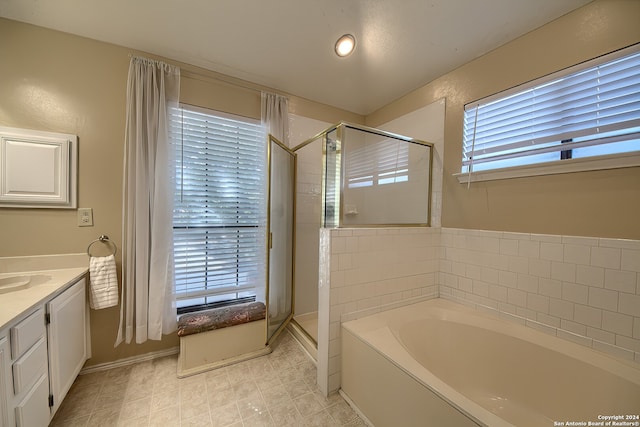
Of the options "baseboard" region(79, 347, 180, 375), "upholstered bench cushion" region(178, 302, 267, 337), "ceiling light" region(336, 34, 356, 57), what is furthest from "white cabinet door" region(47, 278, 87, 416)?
"ceiling light" region(336, 34, 356, 57)

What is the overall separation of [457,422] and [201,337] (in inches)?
67.3

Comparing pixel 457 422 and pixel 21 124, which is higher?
pixel 21 124

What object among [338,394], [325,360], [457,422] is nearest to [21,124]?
[325,360]

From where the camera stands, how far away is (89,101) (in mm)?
1583

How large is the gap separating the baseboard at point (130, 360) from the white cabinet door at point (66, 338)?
6.2 inches

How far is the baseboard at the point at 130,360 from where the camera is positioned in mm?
1630

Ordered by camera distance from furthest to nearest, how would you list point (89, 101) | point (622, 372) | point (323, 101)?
point (323, 101) < point (89, 101) < point (622, 372)

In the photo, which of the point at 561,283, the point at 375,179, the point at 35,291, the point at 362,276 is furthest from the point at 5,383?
the point at 561,283

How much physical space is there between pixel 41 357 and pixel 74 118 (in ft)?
5.08

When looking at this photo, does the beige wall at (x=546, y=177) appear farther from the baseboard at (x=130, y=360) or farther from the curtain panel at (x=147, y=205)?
the baseboard at (x=130, y=360)

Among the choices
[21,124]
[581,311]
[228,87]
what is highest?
[228,87]

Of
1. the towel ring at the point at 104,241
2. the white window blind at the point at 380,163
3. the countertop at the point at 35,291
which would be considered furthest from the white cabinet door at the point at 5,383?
the white window blind at the point at 380,163

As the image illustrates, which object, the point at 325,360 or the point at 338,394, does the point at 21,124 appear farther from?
the point at 338,394

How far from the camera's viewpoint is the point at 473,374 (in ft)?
4.65
